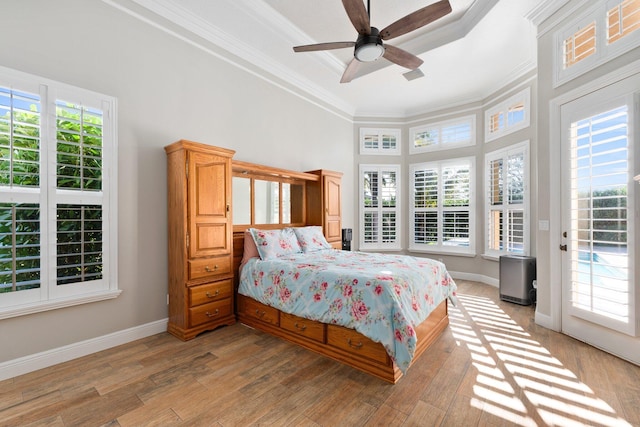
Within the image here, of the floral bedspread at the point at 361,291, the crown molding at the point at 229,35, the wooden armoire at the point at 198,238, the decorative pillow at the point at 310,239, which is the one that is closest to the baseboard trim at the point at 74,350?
the wooden armoire at the point at 198,238

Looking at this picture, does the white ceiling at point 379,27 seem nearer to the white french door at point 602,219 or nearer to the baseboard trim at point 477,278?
the white french door at point 602,219

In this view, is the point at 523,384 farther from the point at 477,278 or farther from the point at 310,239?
the point at 477,278

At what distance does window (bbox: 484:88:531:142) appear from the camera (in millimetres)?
4426

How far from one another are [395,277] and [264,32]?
3.33 metres

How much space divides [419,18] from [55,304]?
3.85m

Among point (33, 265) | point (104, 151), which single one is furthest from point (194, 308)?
point (104, 151)

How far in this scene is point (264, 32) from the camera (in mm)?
3576

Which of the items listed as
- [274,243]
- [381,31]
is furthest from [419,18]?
[274,243]

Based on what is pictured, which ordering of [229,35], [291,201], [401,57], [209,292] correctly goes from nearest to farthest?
[401,57]
[209,292]
[229,35]
[291,201]

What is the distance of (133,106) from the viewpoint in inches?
112

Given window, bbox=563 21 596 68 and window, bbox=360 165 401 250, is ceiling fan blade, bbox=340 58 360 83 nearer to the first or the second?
window, bbox=563 21 596 68

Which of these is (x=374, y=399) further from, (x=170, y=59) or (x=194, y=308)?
(x=170, y=59)

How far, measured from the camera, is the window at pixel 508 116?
4426 millimetres

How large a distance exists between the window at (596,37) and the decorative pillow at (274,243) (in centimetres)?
342
